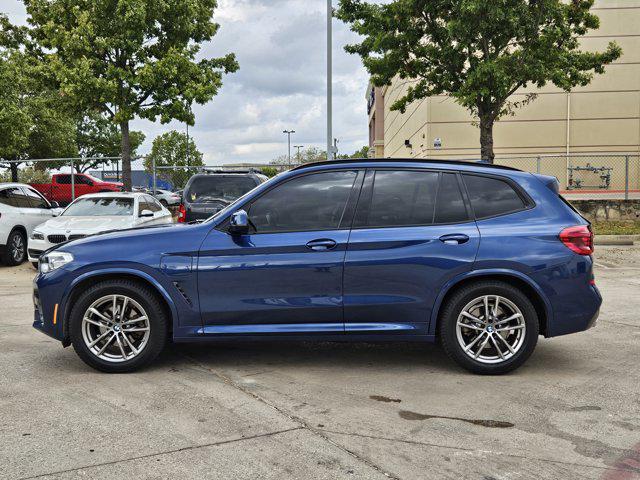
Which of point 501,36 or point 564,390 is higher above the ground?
point 501,36

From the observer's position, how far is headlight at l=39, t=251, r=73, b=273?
16.8 feet

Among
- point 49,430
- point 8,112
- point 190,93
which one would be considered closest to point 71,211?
point 190,93

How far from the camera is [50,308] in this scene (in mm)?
5109

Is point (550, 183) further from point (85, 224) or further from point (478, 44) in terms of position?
point (478, 44)

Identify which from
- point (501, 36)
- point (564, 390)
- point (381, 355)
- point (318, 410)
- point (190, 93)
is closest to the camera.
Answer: point (318, 410)

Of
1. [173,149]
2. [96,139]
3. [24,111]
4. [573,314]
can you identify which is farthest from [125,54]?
[173,149]

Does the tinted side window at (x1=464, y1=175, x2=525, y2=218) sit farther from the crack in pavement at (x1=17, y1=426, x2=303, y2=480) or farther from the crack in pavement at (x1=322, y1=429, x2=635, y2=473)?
the crack in pavement at (x1=17, y1=426, x2=303, y2=480)

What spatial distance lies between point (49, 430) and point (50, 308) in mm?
1486

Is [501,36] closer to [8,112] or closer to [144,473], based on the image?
[144,473]

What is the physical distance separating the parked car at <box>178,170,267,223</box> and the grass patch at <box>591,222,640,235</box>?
9.50m

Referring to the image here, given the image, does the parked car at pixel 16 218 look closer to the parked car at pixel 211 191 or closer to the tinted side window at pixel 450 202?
the parked car at pixel 211 191

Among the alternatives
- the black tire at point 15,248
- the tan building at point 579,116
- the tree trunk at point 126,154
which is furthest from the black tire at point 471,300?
the tan building at point 579,116

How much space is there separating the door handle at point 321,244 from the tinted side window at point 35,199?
10959 mm

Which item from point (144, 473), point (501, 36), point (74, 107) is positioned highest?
point (501, 36)
